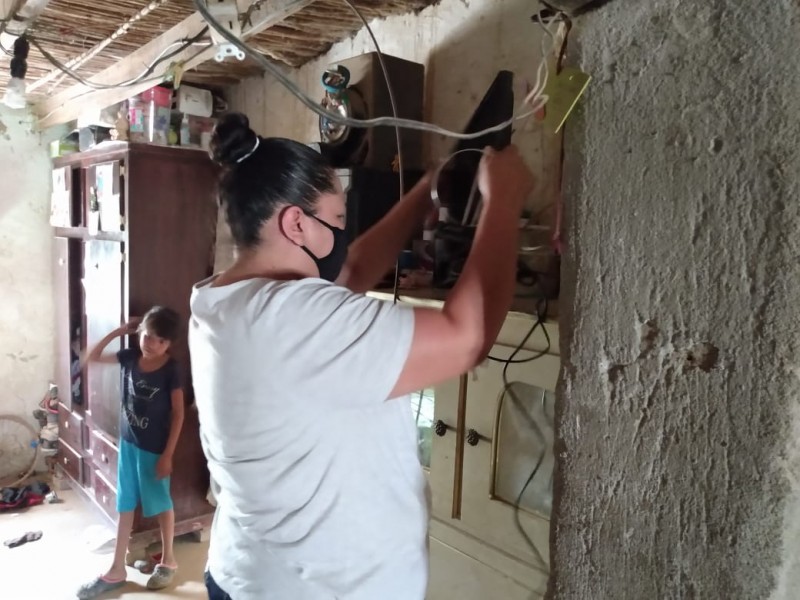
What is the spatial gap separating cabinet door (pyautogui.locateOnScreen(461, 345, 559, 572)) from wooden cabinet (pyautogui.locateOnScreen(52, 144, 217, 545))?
1687 mm

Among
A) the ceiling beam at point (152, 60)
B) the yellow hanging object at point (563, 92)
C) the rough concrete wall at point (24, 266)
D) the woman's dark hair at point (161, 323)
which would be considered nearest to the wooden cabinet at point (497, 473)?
the yellow hanging object at point (563, 92)

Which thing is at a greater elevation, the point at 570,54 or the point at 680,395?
the point at 570,54

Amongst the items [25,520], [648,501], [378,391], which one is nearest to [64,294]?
[25,520]

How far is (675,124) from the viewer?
73cm

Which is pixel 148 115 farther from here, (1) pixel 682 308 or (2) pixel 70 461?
(1) pixel 682 308

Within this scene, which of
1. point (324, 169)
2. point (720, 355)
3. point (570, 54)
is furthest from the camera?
point (324, 169)

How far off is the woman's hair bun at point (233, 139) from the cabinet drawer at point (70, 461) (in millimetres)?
2800

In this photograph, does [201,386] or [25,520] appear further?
[25,520]

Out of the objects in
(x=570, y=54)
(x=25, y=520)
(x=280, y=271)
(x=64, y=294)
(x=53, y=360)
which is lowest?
(x=25, y=520)

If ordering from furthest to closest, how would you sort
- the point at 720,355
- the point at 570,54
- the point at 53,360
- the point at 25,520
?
1. the point at 53,360
2. the point at 25,520
3. the point at 570,54
4. the point at 720,355

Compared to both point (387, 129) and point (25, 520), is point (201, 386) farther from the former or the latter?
point (25, 520)

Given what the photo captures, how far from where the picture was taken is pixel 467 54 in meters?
1.69

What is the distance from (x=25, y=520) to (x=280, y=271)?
303cm

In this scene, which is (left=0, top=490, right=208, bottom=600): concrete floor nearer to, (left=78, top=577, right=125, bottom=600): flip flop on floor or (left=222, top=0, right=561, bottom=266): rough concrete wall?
(left=78, top=577, right=125, bottom=600): flip flop on floor
